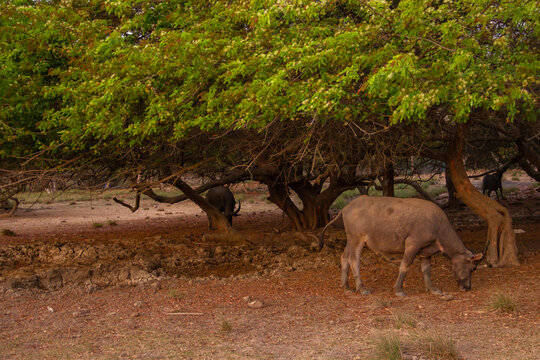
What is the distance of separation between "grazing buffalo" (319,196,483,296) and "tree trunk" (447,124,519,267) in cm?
213

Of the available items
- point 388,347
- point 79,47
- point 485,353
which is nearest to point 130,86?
point 79,47

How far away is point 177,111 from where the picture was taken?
9.88 metres

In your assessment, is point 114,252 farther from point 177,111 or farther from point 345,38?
point 345,38

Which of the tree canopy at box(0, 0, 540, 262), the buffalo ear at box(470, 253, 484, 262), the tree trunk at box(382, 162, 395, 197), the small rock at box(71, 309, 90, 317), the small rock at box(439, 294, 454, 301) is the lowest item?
the small rock at box(71, 309, 90, 317)

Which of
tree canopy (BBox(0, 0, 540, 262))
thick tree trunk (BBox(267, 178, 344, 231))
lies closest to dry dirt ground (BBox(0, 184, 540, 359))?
thick tree trunk (BBox(267, 178, 344, 231))

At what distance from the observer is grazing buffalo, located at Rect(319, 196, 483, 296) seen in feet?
28.2

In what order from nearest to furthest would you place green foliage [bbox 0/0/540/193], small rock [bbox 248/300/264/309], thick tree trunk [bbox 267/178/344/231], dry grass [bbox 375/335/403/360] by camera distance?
dry grass [bbox 375/335/403/360], green foliage [bbox 0/0/540/193], small rock [bbox 248/300/264/309], thick tree trunk [bbox 267/178/344/231]

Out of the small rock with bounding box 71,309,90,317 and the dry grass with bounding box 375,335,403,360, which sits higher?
Result: the dry grass with bounding box 375,335,403,360

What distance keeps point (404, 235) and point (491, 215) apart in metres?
3.55

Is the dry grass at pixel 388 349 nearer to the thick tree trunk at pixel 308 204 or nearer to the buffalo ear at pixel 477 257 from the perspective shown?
the buffalo ear at pixel 477 257

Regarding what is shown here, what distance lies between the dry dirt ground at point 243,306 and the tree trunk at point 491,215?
493 mm

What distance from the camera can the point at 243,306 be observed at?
27.6 feet

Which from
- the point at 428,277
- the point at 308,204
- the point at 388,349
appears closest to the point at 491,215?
the point at 428,277

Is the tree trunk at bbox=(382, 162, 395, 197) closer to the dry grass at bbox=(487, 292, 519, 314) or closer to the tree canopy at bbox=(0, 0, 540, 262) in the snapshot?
the tree canopy at bbox=(0, 0, 540, 262)
